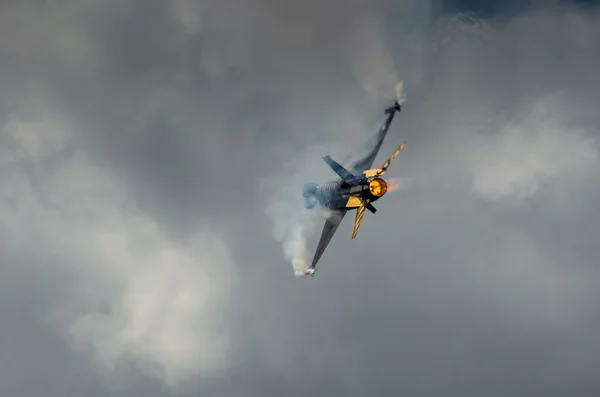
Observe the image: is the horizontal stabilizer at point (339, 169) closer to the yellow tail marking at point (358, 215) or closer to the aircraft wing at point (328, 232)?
the yellow tail marking at point (358, 215)

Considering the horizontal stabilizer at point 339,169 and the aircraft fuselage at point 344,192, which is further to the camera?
the horizontal stabilizer at point 339,169

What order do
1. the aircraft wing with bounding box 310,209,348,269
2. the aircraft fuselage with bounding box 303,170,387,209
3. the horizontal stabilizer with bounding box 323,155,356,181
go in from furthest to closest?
1. the aircraft wing with bounding box 310,209,348,269
2. the horizontal stabilizer with bounding box 323,155,356,181
3. the aircraft fuselage with bounding box 303,170,387,209

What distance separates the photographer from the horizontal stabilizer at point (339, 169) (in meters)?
110

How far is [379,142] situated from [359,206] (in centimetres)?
1872

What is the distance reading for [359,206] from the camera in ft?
367

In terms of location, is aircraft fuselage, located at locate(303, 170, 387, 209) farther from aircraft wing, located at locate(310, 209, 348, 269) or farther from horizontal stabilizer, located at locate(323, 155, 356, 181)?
aircraft wing, located at locate(310, 209, 348, 269)

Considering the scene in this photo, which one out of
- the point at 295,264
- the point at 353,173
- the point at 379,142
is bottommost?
the point at 295,264

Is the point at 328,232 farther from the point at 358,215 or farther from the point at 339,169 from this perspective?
the point at 339,169

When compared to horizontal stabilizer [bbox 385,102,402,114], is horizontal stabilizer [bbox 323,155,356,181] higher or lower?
lower

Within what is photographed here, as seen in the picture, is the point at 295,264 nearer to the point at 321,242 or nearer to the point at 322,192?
the point at 321,242

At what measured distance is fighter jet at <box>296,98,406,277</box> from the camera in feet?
352

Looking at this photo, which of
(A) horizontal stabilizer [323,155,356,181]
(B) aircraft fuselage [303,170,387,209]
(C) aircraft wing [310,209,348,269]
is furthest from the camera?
(C) aircraft wing [310,209,348,269]

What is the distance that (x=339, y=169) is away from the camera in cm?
11069

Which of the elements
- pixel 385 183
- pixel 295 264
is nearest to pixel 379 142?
pixel 385 183
